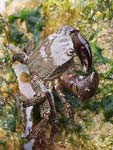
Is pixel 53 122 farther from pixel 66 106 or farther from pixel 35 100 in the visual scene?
pixel 35 100

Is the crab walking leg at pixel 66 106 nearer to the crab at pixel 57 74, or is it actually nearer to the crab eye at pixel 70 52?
the crab at pixel 57 74

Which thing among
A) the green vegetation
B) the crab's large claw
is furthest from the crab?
the green vegetation

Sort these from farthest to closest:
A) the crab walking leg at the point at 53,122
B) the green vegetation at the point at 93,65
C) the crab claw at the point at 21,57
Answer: the crab claw at the point at 21,57 < the crab walking leg at the point at 53,122 < the green vegetation at the point at 93,65

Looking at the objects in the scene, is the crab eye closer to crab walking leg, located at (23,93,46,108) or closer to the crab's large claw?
the crab's large claw

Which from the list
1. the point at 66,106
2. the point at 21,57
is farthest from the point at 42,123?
the point at 21,57

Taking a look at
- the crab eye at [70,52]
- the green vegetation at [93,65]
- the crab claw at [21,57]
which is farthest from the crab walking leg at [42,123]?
the crab claw at [21,57]

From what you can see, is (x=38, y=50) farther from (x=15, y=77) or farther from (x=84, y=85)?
(x=84, y=85)

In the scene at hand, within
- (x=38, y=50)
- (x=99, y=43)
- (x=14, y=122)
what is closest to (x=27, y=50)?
(x=38, y=50)
